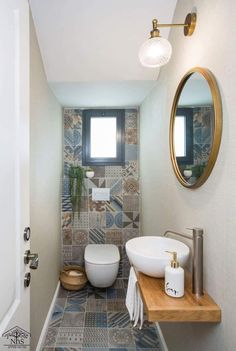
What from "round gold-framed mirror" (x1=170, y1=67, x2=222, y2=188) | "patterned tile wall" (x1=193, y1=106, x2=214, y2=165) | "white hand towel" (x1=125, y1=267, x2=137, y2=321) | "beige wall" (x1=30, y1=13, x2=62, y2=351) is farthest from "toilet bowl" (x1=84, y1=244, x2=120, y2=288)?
"patterned tile wall" (x1=193, y1=106, x2=214, y2=165)

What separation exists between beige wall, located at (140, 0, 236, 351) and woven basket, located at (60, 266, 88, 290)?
1082 millimetres

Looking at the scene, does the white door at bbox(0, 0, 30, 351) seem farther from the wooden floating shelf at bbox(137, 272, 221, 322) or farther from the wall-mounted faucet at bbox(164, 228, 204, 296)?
the wall-mounted faucet at bbox(164, 228, 204, 296)

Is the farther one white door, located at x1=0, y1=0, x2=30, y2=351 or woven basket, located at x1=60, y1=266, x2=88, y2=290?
woven basket, located at x1=60, y1=266, x2=88, y2=290

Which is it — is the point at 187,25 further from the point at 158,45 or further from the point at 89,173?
the point at 89,173

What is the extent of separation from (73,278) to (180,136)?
193cm

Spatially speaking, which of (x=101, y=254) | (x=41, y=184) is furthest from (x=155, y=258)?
(x=101, y=254)

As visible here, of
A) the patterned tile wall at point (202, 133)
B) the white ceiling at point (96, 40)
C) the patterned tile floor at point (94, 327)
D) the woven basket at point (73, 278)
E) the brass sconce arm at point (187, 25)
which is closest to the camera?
the patterned tile wall at point (202, 133)

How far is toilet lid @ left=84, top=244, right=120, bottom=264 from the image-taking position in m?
2.11

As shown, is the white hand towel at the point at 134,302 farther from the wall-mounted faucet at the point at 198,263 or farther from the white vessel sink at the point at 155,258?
the wall-mounted faucet at the point at 198,263

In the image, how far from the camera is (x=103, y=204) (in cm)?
266

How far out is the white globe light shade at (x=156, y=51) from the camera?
1090 millimetres

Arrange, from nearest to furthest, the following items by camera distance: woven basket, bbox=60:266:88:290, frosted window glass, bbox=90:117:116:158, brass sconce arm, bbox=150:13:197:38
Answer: brass sconce arm, bbox=150:13:197:38, woven basket, bbox=60:266:88:290, frosted window glass, bbox=90:117:116:158

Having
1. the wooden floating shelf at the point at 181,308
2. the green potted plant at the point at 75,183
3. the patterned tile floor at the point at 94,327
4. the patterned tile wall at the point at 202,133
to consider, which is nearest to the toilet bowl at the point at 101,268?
the patterned tile floor at the point at 94,327

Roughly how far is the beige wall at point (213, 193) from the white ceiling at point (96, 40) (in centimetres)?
25
